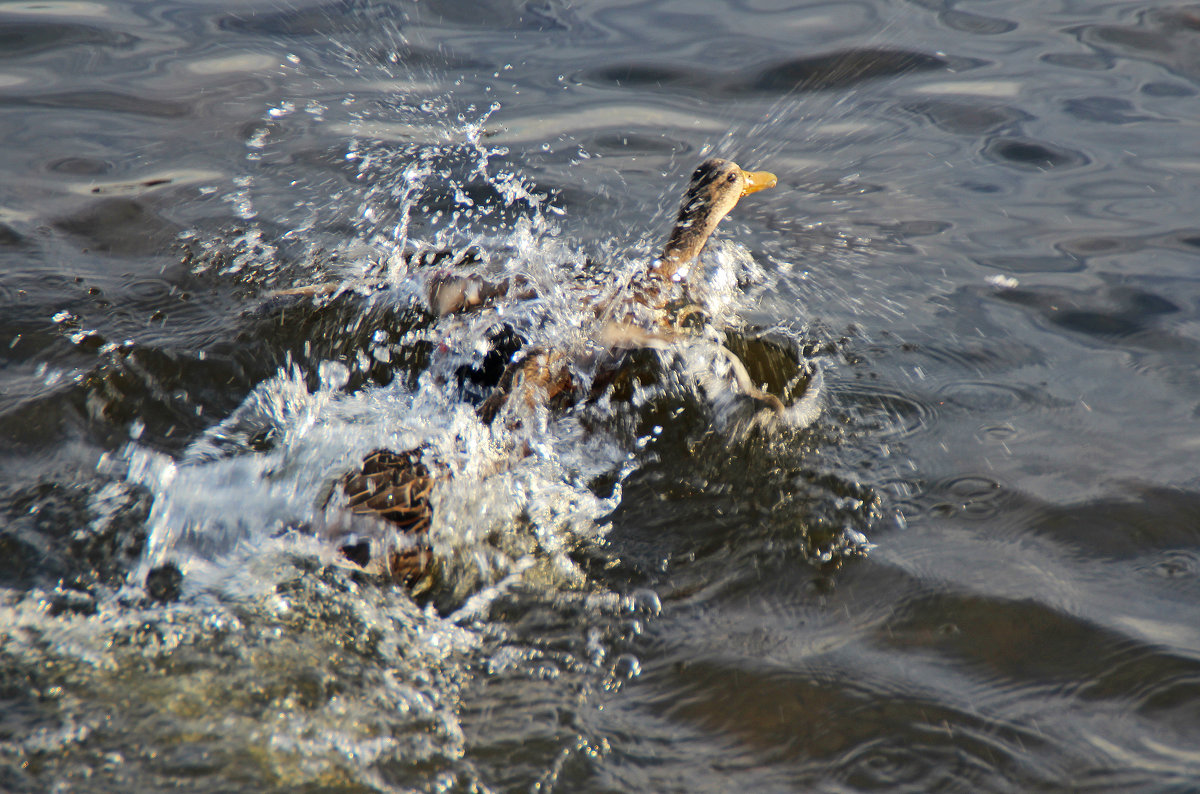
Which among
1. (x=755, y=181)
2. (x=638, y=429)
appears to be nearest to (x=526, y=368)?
(x=638, y=429)

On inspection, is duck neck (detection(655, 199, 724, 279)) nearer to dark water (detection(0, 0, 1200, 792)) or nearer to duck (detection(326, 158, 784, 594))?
duck (detection(326, 158, 784, 594))

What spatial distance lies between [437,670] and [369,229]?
8.55 ft

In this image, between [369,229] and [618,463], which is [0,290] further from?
[618,463]

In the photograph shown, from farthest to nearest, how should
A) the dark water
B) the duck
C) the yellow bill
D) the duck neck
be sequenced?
the yellow bill → the duck neck → the duck → the dark water

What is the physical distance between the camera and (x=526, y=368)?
3.24m

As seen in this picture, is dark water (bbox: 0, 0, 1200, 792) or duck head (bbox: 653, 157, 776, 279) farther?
duck head (bbox: 653, 157, 776, 279)

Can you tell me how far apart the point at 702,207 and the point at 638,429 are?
119 cm

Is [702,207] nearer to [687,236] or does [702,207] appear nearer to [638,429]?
[687,236]

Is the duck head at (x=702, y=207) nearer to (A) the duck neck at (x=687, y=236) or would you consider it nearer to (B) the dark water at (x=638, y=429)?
(A) the duck neck at (x=687, y=236)

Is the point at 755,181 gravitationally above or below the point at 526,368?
above

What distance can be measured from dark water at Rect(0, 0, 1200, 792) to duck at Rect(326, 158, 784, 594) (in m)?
0.12

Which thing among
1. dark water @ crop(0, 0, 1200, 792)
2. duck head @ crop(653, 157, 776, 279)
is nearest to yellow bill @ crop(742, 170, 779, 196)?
duck head @ crop(653, 157, 776, 279)

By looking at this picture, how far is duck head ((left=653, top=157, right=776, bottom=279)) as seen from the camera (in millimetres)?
3820

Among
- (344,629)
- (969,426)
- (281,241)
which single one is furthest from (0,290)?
(969,426)
